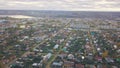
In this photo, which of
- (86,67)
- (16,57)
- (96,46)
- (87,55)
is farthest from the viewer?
(96,46)

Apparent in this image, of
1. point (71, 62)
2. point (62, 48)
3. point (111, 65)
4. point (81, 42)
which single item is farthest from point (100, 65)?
point (81, 42)

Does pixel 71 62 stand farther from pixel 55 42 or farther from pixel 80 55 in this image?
pixel 55 42

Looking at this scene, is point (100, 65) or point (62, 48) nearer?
point (100, 65)

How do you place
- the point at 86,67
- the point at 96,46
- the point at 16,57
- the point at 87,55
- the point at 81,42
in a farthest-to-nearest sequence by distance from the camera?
the point at 81,42, the point at 96,46, the point at 87,55, the point at 16,57, the point at 86,67

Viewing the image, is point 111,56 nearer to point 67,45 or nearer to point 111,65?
point 111,65

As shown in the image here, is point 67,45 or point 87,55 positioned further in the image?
point 67,45

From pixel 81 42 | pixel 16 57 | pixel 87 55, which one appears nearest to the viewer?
pixel 16 57

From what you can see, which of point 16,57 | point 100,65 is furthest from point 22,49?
point 100,65

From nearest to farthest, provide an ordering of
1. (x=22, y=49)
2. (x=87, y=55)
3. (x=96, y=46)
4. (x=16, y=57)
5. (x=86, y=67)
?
1. (x=86, y=67)
2. (x=16, y=57)
3. (x=87, y=55)
4. (x=22, y=49)
5. (x=96, y=46)
